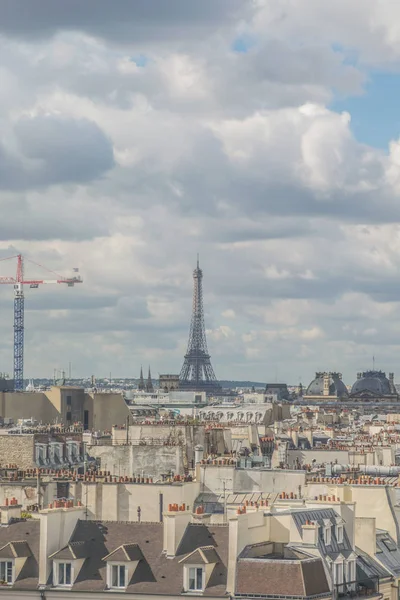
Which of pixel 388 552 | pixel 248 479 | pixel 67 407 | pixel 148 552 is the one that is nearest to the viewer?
pixel 148 552

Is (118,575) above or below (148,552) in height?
below

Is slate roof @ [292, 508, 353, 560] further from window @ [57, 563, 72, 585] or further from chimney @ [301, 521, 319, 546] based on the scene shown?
window @ [57, 563, 72, 585]

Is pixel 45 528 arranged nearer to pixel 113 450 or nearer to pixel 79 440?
pixel 113 450

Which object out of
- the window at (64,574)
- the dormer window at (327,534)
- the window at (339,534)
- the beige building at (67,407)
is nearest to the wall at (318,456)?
the window at (339,534)

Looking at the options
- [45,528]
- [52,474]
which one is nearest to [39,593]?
[45,528]

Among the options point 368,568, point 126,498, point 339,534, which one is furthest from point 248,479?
point 339,534

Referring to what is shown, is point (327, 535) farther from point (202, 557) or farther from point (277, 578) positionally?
point (202, 557)
